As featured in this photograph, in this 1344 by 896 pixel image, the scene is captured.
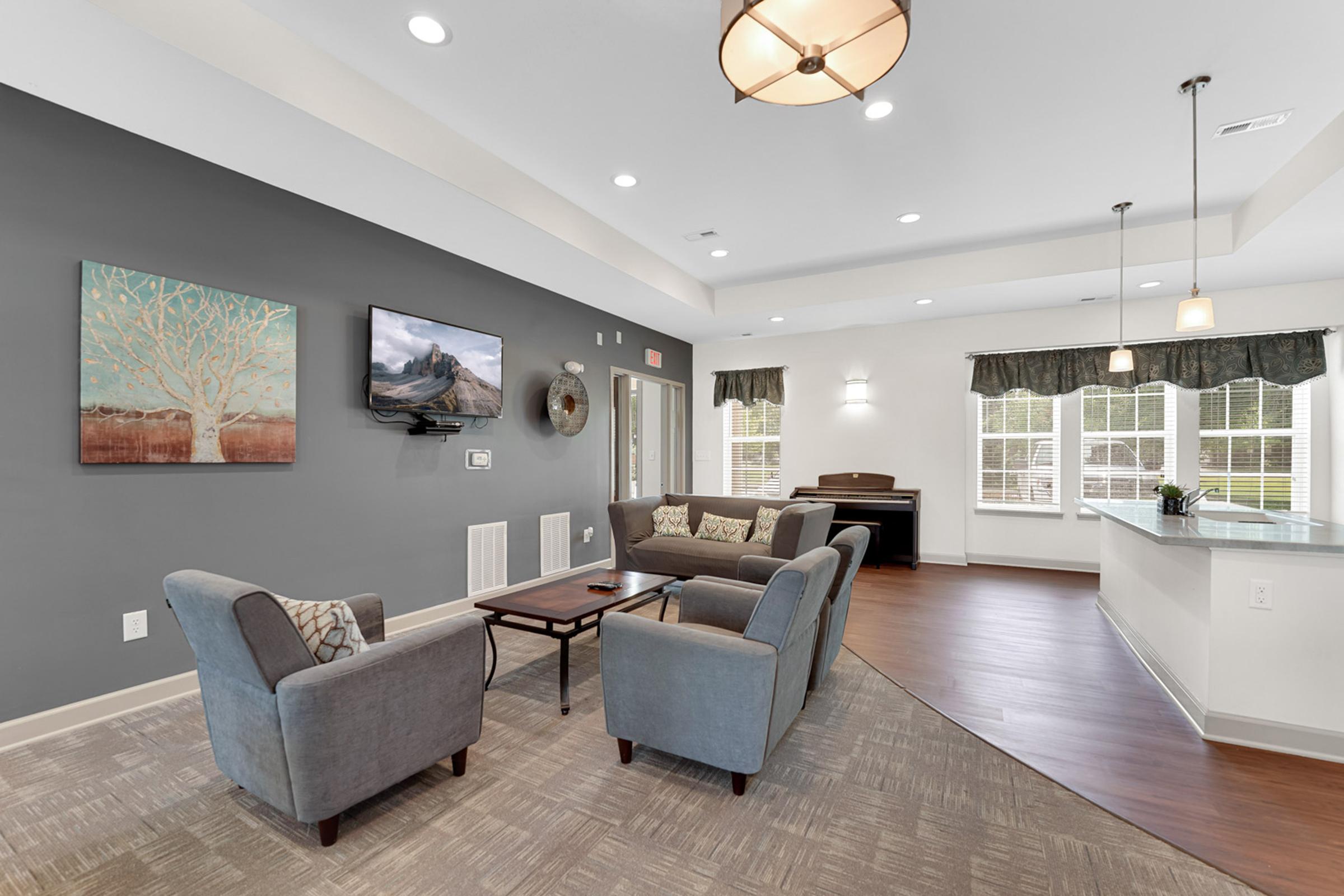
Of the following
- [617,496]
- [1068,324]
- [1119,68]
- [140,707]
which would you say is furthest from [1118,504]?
[140,707]

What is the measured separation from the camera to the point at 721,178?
366cm

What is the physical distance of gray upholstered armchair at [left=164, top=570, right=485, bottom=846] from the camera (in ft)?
5.66

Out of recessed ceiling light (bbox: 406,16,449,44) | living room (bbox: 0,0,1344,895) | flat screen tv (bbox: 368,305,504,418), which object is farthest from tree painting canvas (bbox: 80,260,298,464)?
recessed ceiling light (bbox: 406,16,449,44)

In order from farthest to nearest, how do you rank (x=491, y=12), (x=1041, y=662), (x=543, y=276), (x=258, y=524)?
(x=543, y=276), (x=1041, y=662), (x=258, y=524), (x=491, y=12)

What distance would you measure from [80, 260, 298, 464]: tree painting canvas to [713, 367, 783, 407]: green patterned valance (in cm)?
509

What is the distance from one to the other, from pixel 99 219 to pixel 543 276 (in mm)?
2662

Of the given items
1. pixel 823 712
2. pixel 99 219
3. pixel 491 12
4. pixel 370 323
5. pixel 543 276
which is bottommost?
pixel 823 712

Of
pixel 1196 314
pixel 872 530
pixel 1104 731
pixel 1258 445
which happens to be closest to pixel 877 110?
pixel 1196 314

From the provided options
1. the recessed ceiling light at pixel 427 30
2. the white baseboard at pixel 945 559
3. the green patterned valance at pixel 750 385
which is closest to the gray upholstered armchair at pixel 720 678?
the recessed ceiling light at pixel 427 30

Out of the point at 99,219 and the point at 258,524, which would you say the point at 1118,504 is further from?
the point at 99,219

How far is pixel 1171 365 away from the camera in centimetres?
541

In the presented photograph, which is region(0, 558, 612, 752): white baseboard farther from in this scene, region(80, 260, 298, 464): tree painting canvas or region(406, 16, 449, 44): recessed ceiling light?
region(406, 16, 449, 44): recessed ceiling light

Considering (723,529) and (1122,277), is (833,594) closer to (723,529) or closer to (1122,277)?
(723,529)

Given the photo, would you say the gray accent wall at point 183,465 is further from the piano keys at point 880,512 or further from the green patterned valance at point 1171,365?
the green patterned valance at point 1171,365
